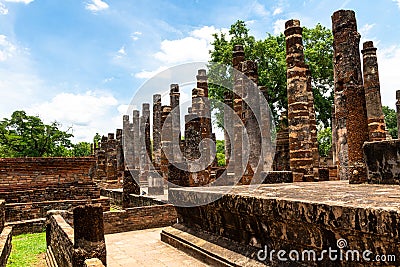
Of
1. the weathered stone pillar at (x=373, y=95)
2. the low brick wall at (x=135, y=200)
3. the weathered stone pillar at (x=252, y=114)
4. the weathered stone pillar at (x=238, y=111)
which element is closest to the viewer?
the weathered stone pillar at (x=373, y=95)

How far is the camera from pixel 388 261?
8.69ft

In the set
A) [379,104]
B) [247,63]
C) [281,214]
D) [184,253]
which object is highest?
[247,63]

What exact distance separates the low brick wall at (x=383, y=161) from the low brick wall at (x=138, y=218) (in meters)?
5.30

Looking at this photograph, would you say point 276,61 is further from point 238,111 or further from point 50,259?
point 50,259

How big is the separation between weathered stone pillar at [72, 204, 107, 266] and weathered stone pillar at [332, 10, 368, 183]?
3990 mm

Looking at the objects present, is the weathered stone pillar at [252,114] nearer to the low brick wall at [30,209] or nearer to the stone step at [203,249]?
the low brick wall at [30,209]

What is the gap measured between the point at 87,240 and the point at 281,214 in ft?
8.11

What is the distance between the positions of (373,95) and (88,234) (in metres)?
11.0

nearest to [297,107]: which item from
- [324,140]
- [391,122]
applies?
[324,140]

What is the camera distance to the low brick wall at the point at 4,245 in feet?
17.4

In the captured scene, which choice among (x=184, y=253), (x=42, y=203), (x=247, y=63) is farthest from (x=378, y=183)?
(x=42, y=203)

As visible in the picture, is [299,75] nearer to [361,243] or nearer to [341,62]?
[341,62]

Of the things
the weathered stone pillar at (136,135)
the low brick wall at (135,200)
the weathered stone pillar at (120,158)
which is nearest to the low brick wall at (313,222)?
the low brick wall at (135,200)

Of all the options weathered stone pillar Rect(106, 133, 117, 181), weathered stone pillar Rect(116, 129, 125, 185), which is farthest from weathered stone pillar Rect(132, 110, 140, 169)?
weathered stone pillar Rect(106, 133, 117, 181)
